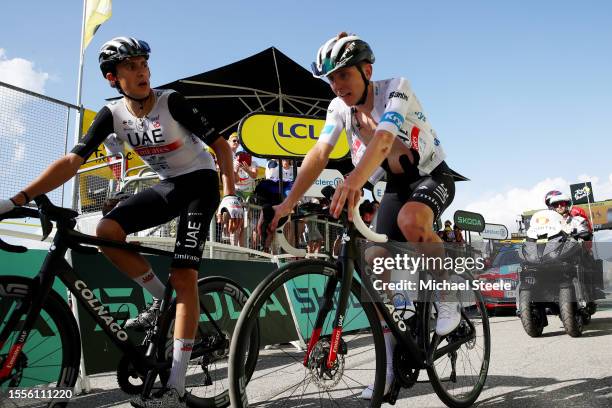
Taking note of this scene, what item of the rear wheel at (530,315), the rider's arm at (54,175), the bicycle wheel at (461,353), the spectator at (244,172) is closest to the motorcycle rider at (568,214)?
the rear wheel at (530,315)

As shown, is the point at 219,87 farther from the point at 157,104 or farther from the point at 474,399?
the point at 474,399

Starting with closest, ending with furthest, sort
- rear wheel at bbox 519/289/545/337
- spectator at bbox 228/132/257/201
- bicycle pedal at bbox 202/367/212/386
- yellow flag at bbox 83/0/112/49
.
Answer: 1. bicycle pedal at bbox 202/367/212/386
2. rear wheel at bbox 519/289/545/337
3. spectator at bbox 228/132/257/201
4. yellow flag at bbox 83/0/112/49

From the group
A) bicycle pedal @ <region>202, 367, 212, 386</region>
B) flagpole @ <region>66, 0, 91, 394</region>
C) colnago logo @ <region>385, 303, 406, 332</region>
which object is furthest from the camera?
flagpole @ <region>66, 0, 91, 394</region>

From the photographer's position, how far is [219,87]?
13.2 metres

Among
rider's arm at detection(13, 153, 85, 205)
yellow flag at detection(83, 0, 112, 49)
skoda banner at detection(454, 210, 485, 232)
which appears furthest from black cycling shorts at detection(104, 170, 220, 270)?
skoda banner at detection(454, 210, 485, 232)

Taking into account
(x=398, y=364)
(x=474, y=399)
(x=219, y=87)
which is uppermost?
(x=219, y=87)

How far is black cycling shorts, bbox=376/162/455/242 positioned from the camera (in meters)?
3.56

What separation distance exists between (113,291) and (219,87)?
922cm

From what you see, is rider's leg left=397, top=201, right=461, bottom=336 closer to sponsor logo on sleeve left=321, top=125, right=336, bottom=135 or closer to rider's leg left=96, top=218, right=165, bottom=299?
sponsor logo on sleeve left=321, top=125, right=336, bottom=135

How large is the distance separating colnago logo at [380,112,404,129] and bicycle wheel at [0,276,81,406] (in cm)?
210

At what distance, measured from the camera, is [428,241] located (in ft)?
11.3

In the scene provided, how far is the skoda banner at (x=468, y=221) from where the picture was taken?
16.3m

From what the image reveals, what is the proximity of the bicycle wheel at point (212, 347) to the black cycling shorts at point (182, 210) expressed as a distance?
0.39 metres

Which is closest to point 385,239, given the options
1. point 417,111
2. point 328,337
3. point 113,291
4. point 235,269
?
point 328,337
